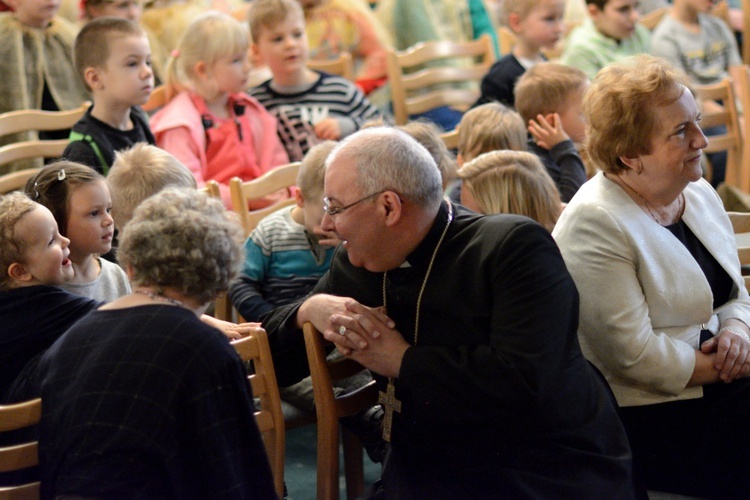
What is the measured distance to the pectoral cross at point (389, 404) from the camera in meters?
1.87

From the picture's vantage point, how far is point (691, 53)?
514 cm

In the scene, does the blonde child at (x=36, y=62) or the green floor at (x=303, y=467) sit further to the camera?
the blonde child at (x=36, y=62)

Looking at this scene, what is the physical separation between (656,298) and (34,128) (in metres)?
2.37

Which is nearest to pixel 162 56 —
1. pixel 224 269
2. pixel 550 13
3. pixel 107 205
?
pixel 550 13

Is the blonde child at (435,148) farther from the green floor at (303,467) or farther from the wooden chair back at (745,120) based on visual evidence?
the wooden chair back at (745,120)

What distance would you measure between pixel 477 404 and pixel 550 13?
2998 millimetres

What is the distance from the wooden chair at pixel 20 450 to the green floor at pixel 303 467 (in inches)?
47.6

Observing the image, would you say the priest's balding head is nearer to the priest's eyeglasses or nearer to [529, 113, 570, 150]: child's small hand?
the priest's eyeglasses

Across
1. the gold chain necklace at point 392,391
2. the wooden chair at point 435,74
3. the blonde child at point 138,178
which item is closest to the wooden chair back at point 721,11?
the wooden chair at point 435,74

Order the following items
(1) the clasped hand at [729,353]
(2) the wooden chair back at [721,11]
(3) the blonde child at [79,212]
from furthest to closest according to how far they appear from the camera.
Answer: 1. (2) the wooden chair back at [721,11]
2. (3) the blonde child at [79,212]
3. (1) the clasped hand at [729,353]

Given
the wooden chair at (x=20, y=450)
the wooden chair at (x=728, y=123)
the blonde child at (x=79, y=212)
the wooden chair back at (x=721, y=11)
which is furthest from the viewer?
the wooden chair back at (x=721, y=11)

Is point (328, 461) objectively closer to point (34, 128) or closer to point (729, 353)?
point (729, 353)

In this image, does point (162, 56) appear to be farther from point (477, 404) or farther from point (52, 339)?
point (477, 404)

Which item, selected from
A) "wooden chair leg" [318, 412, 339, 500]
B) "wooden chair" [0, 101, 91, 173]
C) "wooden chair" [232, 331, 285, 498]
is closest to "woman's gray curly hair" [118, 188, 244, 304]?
"wooden chair" [232, 331, 285, 498]
